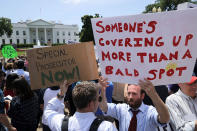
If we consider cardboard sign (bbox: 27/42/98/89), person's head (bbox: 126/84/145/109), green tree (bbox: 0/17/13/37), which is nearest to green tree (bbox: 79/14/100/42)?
green tree (bbox: 0/17/13/37)

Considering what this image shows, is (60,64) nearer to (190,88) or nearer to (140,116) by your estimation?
(140,116)

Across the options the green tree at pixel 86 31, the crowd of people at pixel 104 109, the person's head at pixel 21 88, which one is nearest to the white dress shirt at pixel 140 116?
the crowd of people at pixel 104 109

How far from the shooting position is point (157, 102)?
1787mm

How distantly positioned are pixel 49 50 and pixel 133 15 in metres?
1.10

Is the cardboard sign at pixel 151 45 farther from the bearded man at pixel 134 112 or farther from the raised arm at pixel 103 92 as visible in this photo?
the bearded man at pixel 134 112

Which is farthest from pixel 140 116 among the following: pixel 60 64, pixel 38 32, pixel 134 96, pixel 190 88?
pixel 38 32

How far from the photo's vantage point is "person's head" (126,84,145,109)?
2338mm

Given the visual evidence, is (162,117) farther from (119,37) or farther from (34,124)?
(34,124)

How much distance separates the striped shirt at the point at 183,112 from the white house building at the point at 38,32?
98.7 m

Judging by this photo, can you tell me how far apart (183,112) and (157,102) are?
0.66m

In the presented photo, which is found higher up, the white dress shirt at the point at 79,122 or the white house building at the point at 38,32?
the white house building at the point at 38,32

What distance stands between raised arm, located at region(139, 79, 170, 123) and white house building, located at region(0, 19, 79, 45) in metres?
98.9

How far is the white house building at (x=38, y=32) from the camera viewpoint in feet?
313

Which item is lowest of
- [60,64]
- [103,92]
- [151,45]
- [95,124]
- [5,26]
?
[95,124]
